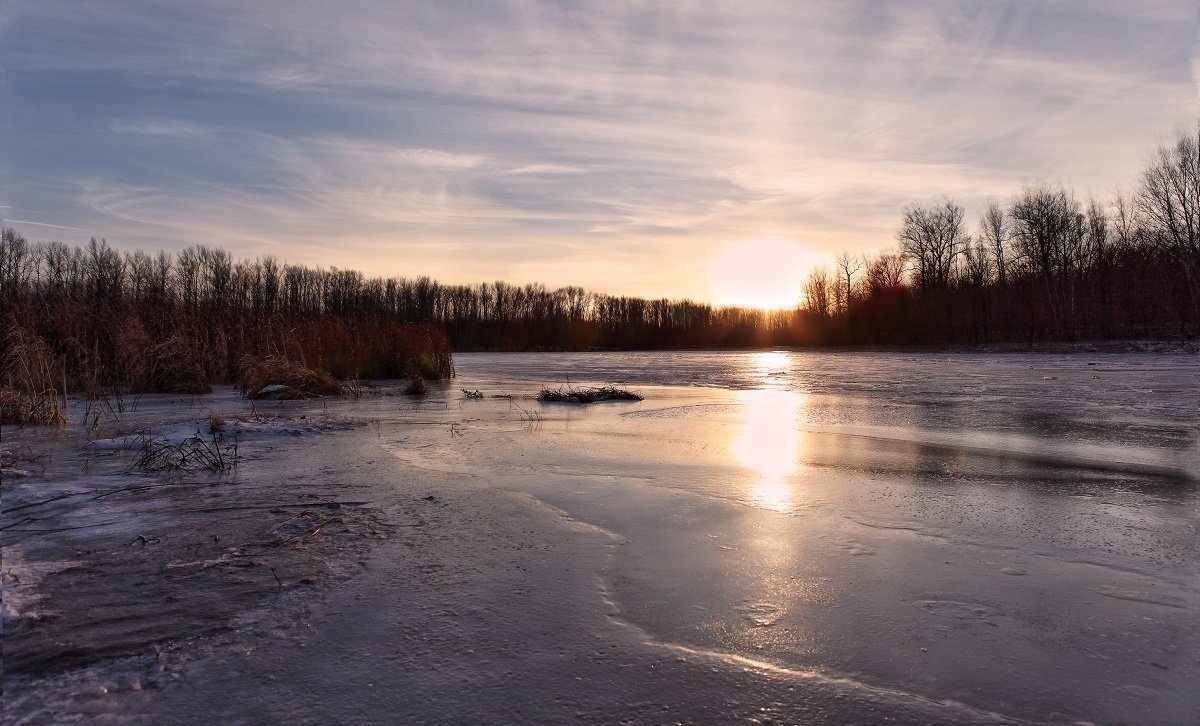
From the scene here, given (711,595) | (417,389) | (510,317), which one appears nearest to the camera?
(711,595)

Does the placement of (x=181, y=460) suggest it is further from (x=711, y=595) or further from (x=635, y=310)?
(x=635, y=310)

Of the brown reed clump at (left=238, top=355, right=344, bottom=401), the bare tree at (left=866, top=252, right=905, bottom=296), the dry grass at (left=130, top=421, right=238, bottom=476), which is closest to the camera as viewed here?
the dry grass at (left=130, top=421, right=238, bottom=476)

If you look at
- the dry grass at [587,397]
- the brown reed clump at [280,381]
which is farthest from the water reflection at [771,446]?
the brown reed clump at [280,381]

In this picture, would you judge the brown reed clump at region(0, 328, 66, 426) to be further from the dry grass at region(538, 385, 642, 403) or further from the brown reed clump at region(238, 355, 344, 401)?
the dry grass at region(538, 385, 642, 403)

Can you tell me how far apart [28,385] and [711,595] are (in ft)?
37.0

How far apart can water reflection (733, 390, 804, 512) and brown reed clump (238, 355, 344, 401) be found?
8995 millimetres

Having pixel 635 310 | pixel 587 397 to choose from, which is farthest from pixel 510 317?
pixel 587 397

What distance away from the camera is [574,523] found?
4.15 m

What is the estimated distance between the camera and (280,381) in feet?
45.1

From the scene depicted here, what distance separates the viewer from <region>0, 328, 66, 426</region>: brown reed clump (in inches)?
352

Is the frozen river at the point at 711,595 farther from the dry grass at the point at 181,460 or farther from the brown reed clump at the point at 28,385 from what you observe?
the brown reed clump at the point at 28,385

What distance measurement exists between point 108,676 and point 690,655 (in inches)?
79.2

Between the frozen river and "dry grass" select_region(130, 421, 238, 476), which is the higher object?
"dry grass" select_region(130, 421, 238, 476)

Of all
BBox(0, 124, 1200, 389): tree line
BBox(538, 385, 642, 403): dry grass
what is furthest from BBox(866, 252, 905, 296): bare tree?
BBox(538, 385, 642, 403): dry grass
